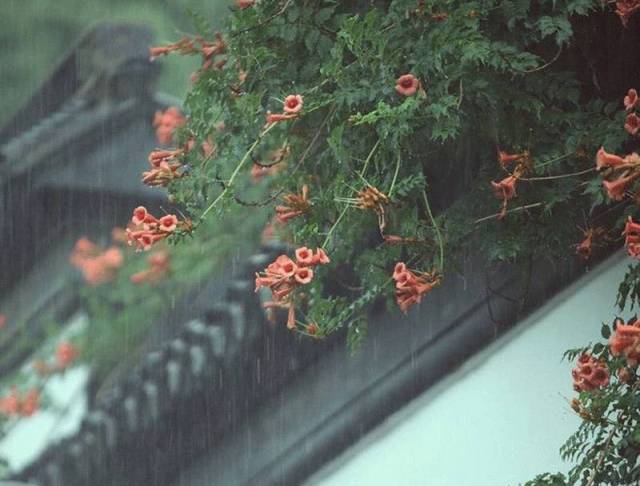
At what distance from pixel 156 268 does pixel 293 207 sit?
248 cm

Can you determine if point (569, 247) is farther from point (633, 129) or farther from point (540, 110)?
point (633, 129)

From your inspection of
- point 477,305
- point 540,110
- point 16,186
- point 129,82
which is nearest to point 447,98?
point 540,110

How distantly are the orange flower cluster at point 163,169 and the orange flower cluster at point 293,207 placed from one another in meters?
0.23

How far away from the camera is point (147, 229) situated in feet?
9.47

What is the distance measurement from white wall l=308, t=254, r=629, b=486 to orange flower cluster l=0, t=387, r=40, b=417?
2494 mm

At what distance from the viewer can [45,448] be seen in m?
5.66

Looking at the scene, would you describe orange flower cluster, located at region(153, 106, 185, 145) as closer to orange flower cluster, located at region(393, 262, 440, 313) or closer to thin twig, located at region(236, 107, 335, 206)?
thin twig, located at region(236, 107, 335, 206)

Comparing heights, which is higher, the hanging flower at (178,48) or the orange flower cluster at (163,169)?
the hanging flower at (178,48)

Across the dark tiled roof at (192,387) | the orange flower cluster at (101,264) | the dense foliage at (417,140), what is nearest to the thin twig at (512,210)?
the dense foliage at (417,140)

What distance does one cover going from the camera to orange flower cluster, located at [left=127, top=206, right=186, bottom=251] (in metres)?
2.86

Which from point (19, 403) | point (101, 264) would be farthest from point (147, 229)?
point (19, 403)

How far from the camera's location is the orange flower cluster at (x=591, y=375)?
2703 millimetres

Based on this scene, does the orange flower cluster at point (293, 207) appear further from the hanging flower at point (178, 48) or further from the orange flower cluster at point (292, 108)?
the hanging flower at point (178, 48)

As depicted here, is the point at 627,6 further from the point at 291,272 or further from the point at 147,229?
the point at 147,229
